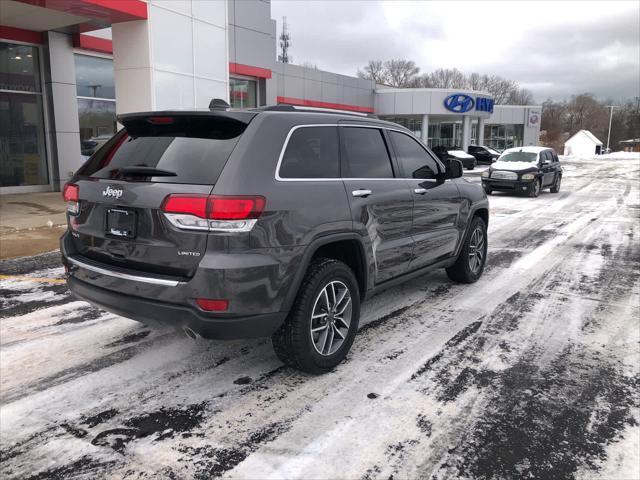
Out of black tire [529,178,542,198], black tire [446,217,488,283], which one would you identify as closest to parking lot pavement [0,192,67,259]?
black tire [446,217,488,283]

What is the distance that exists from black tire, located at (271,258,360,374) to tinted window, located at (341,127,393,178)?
79cm

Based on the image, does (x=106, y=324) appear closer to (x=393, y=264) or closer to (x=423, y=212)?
(x=393, y=264)

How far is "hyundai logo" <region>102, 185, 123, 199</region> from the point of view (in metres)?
3.38

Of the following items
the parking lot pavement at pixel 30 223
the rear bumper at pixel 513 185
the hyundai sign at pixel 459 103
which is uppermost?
the hyundai sign at pixel 459 103

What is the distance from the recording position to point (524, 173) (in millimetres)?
17438

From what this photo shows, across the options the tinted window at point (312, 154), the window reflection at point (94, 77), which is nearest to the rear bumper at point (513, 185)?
the window reflection at point (94, 77)

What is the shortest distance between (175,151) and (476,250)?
420 centimetres

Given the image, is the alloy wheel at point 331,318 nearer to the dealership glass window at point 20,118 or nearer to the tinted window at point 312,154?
the tinted window at point 312,154

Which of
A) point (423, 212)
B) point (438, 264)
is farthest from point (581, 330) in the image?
point (423, 212)

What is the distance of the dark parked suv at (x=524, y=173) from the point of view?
17484 millimetres

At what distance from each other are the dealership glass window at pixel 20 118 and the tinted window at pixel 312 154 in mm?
13072

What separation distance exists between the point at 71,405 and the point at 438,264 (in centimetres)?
364

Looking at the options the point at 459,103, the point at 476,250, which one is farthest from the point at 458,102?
the point at 476,250

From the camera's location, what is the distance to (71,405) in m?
3.30
